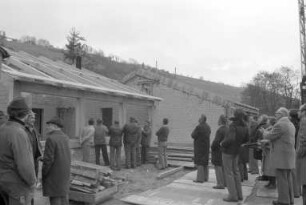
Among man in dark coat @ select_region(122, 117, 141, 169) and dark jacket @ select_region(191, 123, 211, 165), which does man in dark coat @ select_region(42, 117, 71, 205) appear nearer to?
dark jacket @ select_region(191, 123, 211, 165)

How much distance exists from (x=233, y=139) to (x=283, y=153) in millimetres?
1000

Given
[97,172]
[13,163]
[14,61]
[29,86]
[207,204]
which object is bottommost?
[207,204]

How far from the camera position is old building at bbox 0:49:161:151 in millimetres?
10281

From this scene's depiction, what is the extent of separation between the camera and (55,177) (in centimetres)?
541

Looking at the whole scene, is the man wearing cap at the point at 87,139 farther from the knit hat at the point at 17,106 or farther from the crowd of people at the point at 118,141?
the knit hat at the point at 17,106

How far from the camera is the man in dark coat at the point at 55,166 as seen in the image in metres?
5.37

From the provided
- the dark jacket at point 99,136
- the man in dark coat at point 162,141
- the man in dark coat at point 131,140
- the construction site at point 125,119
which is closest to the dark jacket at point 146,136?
the construction site at point 125,119

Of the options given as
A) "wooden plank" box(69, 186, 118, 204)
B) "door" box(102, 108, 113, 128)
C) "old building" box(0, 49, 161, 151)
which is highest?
"old building" box(0, 49, 161, 151)

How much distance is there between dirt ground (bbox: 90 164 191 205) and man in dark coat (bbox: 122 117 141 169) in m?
0.35

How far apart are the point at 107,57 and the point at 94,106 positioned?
2971 cm

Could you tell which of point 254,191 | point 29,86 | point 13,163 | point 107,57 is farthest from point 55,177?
point 107,57

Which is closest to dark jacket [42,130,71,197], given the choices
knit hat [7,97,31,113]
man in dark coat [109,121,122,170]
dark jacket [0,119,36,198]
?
knit hat [7,97,31,113]

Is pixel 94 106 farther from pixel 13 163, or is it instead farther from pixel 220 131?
pixel 13 163

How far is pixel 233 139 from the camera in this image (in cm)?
749
